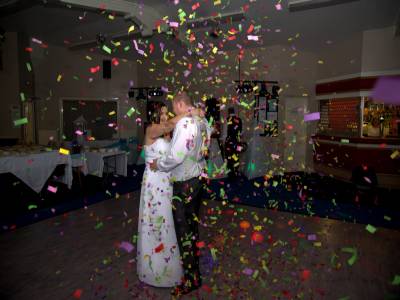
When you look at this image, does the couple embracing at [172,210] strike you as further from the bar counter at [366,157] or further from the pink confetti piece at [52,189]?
the bar counter at [366,157]

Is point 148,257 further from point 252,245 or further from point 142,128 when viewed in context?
point 142,128

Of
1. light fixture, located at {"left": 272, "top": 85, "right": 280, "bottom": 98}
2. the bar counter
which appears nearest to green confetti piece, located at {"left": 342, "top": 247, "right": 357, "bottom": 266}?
the bar counter

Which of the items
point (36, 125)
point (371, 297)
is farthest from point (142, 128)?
point (371, 297)

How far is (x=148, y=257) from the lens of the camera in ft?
8.77

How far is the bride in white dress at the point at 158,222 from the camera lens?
2637 mm

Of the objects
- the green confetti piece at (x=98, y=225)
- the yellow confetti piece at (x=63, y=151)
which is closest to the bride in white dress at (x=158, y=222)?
the green confetti piece at (x=98, y=225)

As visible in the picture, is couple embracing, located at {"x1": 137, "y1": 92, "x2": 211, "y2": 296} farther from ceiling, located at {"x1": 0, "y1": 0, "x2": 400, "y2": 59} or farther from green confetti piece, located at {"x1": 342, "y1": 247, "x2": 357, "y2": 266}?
ceiling, located at {"x1": 0, "y1": 0, "x2": 400, "y2": 59}

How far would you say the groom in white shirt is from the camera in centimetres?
237

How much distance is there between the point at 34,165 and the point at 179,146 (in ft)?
12.4

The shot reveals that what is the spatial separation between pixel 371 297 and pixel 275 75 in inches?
262

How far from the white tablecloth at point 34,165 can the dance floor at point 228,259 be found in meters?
0.94

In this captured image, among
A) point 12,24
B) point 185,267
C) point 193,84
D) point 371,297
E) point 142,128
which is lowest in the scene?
point 371,297

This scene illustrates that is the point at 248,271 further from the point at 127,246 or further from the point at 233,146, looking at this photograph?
the point at 233,146

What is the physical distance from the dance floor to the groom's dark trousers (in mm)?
379
